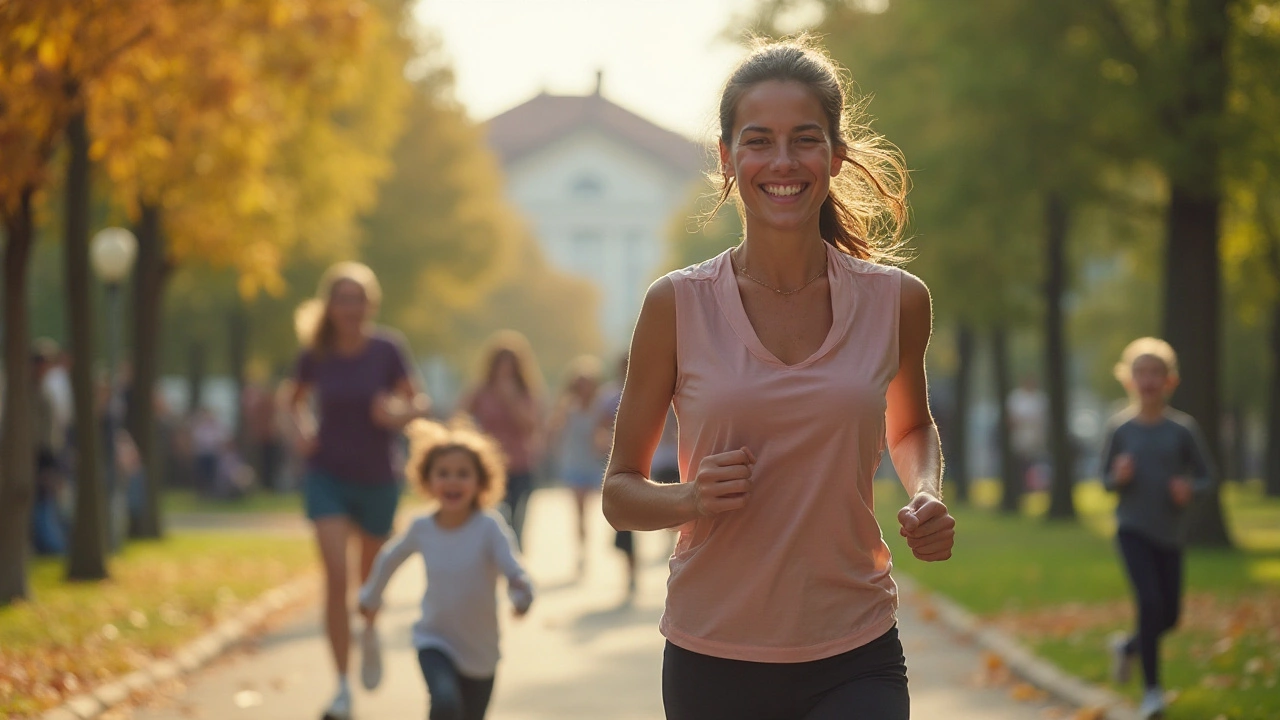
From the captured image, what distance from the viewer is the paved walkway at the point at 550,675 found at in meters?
9.65

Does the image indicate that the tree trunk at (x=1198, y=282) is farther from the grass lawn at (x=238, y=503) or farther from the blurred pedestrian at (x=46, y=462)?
the grass lawn at (x=238, y=503)

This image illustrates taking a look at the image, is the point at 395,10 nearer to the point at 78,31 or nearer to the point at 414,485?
the point at 78,31

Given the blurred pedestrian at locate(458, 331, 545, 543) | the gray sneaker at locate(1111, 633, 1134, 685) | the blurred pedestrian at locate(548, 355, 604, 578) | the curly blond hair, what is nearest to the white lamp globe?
the blurred pedestrian at locate(548, 355, 604, 578)

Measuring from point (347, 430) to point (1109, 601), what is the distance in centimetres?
725

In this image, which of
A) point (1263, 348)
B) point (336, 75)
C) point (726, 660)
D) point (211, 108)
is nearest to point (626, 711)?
point (726, 660)

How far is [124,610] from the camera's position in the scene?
44.5 ft

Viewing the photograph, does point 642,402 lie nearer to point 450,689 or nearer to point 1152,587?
point 450,689

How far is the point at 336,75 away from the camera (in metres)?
19.4

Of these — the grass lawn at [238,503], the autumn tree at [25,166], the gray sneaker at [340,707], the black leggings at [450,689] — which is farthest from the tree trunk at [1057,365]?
the black leggings at [450,689]

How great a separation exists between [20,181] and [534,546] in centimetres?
1201

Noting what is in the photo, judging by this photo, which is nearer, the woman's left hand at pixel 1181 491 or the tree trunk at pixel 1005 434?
the woman's left hand at pixel 1181 491

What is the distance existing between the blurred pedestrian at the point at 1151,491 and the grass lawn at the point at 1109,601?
0.36 m

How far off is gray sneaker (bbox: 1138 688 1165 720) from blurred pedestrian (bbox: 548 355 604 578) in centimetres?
970

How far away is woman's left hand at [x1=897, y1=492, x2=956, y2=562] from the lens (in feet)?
11.4
